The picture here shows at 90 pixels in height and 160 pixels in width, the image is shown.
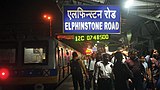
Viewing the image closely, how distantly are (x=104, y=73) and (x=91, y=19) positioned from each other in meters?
2.58

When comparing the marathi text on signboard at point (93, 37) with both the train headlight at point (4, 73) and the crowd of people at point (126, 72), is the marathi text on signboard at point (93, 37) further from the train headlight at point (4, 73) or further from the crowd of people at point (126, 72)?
the train headlight at point (4, 73)

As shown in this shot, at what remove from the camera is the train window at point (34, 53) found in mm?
12773

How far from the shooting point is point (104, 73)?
830cm

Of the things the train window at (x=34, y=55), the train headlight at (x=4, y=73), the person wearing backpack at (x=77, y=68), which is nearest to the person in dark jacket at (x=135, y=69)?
the person wearing backpack at (x=77, y=68)

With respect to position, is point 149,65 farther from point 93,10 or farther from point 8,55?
point 8,55

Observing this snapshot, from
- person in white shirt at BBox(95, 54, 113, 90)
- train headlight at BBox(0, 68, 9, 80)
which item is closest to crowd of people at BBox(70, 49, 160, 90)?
person in white shirt at BBox(95, 54, 113, 90)

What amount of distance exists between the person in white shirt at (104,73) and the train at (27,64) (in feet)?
16.2

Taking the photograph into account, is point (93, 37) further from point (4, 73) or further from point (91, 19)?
point (4, 73)

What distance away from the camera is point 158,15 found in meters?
13.7

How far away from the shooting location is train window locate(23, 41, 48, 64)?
12.8 meters

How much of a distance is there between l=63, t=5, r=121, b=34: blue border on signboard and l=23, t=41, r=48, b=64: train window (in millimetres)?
3010

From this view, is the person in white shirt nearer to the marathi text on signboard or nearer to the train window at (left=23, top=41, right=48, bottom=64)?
the marathi text on signboard

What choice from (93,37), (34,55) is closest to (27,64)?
(34,55)

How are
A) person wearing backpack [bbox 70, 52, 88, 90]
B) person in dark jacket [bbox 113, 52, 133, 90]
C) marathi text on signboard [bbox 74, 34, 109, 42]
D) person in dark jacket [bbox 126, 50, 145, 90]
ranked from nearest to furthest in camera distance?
person in dark jacket [bbox 113, 52, 133, 90] < person in dark jacket [bbox 126, 50, 145, 90] < person wearing backpack [bbox 70, 52, 88, 90] < marathi text on signboard [bbox 74, 34, 109, 42]
